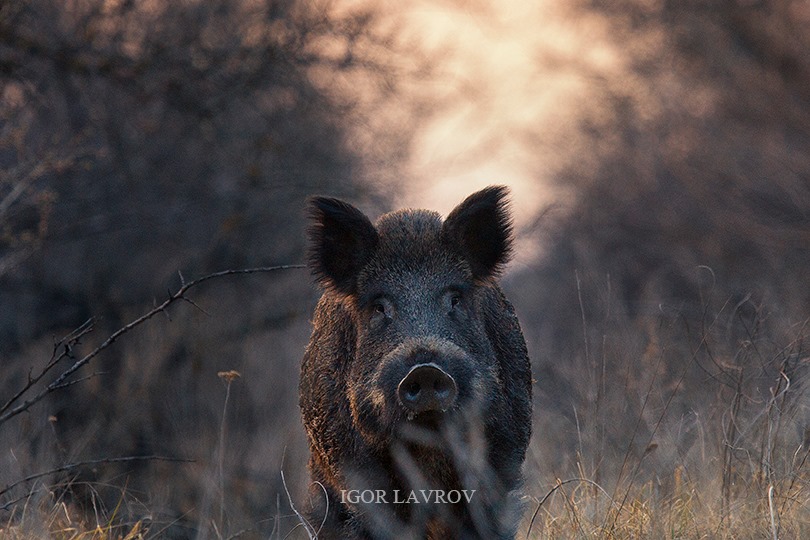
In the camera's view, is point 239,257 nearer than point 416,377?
No

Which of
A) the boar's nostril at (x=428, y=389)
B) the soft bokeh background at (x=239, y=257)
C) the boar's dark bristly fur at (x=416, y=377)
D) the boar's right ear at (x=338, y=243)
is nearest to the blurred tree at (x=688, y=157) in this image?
the soft bokeh background at (x=239, y=257)

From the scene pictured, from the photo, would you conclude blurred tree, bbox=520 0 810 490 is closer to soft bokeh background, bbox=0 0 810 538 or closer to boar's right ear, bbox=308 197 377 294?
soft bokeh background, bbox=0 0 810 538

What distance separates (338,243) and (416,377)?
1190mm

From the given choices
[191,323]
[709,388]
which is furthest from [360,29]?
[709,388]

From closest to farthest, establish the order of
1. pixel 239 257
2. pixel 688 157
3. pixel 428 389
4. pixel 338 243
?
pixel 428 389 < pixel 338 243 < pixel 239 257 < pixel 688 157

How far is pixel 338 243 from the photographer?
561cm

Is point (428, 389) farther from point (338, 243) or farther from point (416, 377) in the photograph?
point (338, 243)

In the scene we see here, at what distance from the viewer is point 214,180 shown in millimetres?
11859

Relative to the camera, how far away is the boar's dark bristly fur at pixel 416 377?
4.83 metres

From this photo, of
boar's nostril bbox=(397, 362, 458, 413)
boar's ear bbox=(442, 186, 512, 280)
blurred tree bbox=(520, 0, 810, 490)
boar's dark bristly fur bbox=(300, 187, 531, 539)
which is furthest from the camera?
blurred tree bbox=(520, 0, 810, 490)

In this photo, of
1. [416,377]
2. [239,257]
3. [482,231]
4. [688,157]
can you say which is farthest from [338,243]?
[688,157]

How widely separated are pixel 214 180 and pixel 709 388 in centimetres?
642

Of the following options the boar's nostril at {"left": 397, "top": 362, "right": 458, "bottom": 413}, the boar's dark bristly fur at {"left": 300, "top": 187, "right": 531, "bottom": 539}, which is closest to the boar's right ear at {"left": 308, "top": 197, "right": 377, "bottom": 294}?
the boar's dark bristly fur at {"left": 300, "top": 187, "right": 531, "bottom": 539}

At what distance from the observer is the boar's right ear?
5520 millimetres
